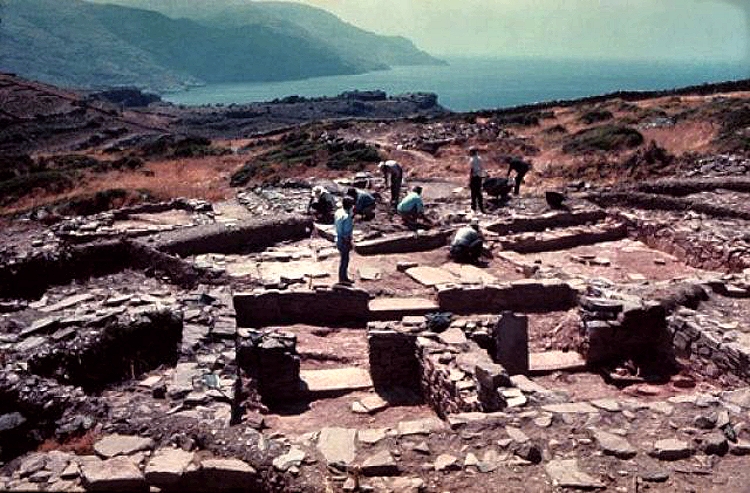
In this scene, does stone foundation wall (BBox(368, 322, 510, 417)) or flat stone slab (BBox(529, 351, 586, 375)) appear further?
flat stone slab (BBox(529, 351, 586, 375))

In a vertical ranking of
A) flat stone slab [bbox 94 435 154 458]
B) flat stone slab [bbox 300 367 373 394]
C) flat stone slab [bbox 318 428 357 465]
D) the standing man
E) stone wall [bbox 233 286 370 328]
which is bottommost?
flat stone slab [bbox 300 367 373 394]

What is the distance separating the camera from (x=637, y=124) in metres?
32.1

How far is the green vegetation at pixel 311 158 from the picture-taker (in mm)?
27797

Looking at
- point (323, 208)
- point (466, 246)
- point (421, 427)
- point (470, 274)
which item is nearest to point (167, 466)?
point (421, 427)

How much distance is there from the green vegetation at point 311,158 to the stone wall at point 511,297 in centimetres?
1610

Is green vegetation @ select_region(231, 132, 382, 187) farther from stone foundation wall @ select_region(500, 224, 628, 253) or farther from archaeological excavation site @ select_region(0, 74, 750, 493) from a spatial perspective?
stone foundation wall @ select_region(500, 224, 628, 253)

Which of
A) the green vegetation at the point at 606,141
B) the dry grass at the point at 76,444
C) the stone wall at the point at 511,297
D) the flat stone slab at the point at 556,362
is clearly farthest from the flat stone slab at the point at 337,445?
the green vegetation at the point at 606,141

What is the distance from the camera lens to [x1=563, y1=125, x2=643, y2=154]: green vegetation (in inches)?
1070

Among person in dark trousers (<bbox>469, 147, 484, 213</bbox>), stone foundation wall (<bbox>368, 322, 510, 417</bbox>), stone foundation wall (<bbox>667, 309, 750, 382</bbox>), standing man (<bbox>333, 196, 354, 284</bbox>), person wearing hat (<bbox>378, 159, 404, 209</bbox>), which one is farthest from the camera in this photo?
person wearing hat (<bbox>378, 159, 404, 209</bbox>)

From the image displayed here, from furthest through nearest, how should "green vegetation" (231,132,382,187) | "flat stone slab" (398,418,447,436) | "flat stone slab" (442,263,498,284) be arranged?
1. "green vegetation" (231,132,382,187)
2. "flat stone slab" (442,263,498,284)
3. "flat stone slab" (398,418,447,436)

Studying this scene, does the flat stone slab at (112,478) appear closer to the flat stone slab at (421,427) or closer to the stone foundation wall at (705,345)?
the flat stone slab at (421,427)

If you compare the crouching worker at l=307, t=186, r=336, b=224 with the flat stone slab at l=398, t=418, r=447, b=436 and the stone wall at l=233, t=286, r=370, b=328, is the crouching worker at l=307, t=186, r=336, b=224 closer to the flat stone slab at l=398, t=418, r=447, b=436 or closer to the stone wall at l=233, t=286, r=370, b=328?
the stone wall at l=233, t=286, r=370, b=328

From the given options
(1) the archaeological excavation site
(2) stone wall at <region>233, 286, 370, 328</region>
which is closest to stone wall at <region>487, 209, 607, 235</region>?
(1) the archaeological excavation site

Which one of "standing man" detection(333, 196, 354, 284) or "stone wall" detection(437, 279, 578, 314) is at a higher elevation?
"standing man" detection(333, 196, 354, 284)
